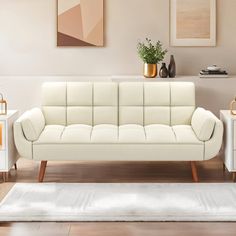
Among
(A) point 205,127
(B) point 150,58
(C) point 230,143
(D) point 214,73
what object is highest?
(B) point 150,58

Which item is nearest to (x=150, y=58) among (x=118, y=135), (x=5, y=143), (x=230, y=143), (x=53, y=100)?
(x=53, y=100)

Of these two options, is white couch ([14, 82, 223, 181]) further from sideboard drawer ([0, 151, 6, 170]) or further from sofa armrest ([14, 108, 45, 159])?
sideboard drawer ([0, 151, 6, 170])

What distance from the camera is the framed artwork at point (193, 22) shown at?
6.05 meters

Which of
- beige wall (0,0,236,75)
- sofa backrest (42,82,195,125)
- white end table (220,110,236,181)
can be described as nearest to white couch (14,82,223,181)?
sofa backrest (42,82,195,125)

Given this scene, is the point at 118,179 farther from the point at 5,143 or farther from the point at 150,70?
the point at 150,70

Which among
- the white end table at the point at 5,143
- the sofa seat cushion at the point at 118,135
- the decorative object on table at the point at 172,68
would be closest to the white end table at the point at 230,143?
the sofa seat cushion at the point at 118,135

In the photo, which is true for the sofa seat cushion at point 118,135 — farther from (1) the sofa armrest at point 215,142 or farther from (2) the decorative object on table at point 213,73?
(2) the decorative object on table at point 213,73

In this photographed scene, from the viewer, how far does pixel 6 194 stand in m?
4.50

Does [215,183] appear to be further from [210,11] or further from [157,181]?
[210,11]

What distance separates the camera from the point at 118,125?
215 inches

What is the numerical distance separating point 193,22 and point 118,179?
202cm

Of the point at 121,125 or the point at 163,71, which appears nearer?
the point at 121,125

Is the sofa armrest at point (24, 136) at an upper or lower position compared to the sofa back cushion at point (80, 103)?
lower

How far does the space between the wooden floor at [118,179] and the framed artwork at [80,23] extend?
1.35 metres
